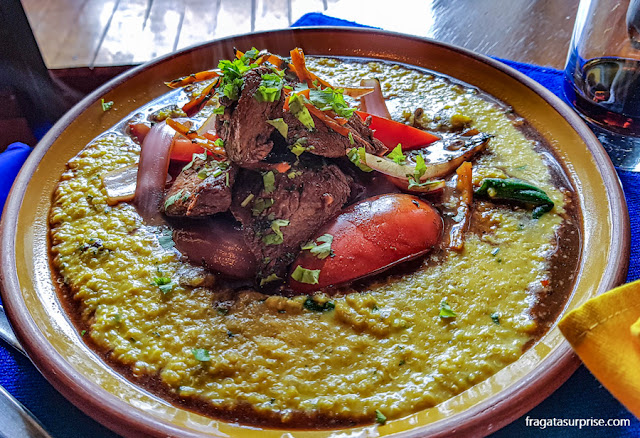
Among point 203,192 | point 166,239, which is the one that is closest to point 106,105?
point 166,239

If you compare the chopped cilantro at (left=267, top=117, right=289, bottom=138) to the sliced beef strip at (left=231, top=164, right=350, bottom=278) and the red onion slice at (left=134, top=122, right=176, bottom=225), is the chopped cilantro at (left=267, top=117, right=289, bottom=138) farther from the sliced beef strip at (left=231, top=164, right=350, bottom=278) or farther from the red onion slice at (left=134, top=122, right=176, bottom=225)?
the red onion slice at (left=134, top=122, right=176, bottom=225)

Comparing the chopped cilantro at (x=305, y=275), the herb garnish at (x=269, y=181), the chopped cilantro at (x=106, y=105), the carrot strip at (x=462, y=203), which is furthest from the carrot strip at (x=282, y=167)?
the chopped cilantro at (x=106, y=105)

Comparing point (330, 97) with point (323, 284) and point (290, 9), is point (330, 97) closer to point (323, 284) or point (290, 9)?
point (323, 284)

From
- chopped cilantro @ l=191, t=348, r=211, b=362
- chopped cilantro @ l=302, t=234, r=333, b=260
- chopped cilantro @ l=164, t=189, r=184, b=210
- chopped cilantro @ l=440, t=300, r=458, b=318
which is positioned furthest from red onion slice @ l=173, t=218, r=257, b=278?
chopped cilantro @ l=440, t=300, r=458, b=318

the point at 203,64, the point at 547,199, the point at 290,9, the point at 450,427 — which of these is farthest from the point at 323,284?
the point at 290,9

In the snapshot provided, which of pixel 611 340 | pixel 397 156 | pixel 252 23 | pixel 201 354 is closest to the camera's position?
pixel 611 340

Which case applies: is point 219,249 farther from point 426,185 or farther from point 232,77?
point 426,185

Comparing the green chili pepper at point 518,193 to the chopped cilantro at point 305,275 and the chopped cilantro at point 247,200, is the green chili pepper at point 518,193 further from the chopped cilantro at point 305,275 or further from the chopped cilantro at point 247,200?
the chopped cilantro at point 247,200
